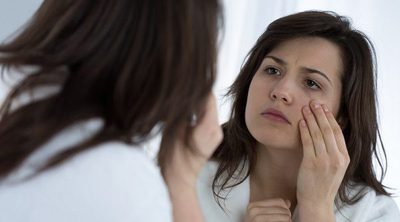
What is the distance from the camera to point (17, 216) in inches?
20.7

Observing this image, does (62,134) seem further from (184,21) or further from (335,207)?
(335,207)

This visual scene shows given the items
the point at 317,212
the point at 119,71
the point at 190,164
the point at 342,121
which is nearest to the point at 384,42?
the point at 342,121

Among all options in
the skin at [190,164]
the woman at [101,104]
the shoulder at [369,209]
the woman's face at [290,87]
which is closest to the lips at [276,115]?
the woman's face at [290,87]

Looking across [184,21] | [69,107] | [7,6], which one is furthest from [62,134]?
[7,6]

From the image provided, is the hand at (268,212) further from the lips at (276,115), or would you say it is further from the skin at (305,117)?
the lips at (276,115)

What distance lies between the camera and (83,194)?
523 millimetres

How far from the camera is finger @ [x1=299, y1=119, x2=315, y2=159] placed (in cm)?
108

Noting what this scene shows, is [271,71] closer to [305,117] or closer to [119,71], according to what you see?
[305,117]

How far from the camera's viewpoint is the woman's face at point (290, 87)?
3.57ft

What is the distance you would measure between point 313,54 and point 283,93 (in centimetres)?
12

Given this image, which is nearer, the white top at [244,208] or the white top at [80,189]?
the white top at [80,189]

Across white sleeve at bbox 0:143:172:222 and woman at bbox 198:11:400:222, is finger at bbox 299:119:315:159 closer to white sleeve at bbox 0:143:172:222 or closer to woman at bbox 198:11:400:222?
woman at bbox 198:11:400:222

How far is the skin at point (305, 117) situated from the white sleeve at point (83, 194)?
591 mm

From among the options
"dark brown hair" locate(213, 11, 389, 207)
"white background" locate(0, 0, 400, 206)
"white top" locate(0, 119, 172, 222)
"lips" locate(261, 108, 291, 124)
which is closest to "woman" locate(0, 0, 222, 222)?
"white top" locate(0, 119, 172, 222)
